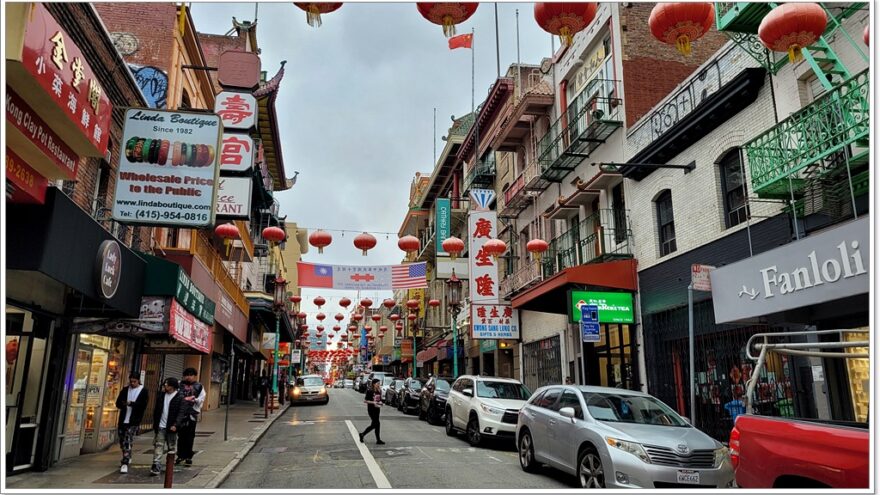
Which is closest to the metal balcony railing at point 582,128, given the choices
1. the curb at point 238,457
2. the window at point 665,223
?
the window at point 665,223

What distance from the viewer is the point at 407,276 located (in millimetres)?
23844

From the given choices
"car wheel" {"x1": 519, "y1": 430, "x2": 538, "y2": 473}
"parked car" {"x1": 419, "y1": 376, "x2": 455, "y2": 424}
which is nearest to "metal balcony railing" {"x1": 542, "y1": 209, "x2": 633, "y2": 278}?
"parked car" {"x1": 419, "y1": 376, "x2": 455, "y2": 424}

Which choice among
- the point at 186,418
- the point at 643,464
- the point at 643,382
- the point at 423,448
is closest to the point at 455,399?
the point at 423,448

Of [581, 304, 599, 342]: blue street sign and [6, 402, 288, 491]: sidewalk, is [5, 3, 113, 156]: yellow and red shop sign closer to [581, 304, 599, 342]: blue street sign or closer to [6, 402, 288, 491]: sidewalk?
[6, 402, 288, 491]: sidewalk

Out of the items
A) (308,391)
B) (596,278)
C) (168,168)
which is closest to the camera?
(168,168)

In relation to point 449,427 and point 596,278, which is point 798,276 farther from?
point 449,427

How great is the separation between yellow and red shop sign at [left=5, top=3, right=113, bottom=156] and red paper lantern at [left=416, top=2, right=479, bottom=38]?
3794mm

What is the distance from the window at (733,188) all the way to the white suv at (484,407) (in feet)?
21.9

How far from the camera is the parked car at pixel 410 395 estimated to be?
26562 mm

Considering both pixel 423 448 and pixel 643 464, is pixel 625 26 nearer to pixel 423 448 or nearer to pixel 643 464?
pixel 423 448

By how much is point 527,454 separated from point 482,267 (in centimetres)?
1523

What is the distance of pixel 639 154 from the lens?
1716 cm

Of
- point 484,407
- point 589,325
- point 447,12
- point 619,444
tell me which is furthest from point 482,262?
point 447,12

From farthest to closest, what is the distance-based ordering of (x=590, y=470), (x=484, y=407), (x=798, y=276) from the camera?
(x=484, y=407)
(x=798, y=276)
(x=590, y=470)
